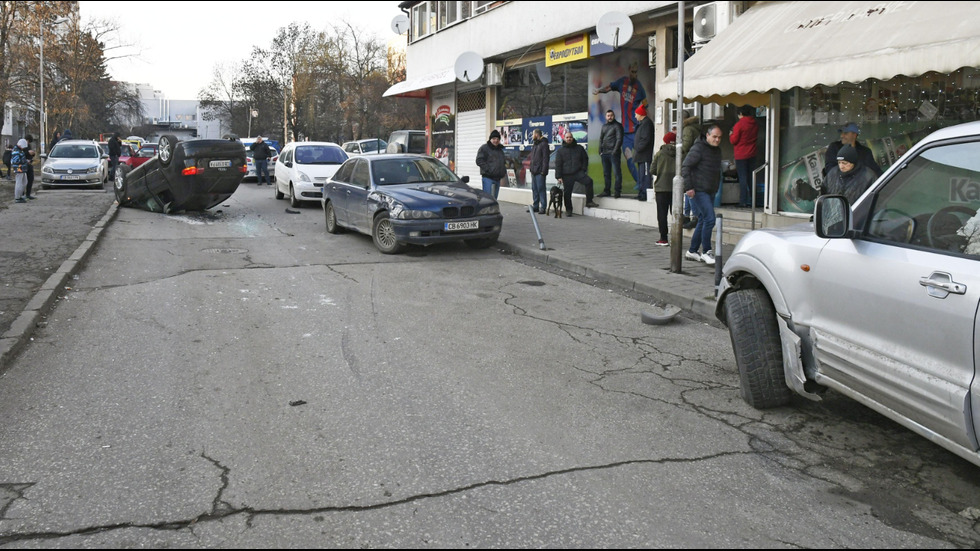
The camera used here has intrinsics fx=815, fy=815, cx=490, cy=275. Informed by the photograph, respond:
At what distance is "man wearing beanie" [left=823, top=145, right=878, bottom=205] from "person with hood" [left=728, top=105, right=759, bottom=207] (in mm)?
4459

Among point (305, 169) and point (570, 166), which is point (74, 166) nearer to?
point (305, 169)

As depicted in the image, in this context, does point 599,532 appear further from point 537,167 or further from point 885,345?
point 537,167

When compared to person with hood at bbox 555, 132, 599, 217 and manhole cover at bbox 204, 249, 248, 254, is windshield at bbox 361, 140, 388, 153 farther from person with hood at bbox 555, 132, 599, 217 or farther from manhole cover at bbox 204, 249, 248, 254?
manhole cover at bbox 204, 249, 248, 254

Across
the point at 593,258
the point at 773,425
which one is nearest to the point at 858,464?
the point at 773,425

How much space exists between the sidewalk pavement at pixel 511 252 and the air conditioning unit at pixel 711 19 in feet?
11.3

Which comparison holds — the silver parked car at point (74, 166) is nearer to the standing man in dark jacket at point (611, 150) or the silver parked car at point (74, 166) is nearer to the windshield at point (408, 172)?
the windshield at point (408, 172)

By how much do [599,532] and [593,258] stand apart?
8.22 m

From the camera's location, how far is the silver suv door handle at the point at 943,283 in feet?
11.0

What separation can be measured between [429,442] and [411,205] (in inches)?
302

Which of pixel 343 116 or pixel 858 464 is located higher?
pixel 343 116

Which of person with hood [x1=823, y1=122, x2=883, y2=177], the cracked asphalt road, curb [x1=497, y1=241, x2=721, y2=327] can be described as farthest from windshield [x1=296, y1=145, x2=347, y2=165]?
person with hood [x1=823, y1=122, x2=883, y2=177]

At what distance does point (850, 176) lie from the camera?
8.55m

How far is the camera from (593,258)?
37.6ft

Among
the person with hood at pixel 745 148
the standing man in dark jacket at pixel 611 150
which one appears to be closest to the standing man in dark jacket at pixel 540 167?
the standing man in dark jacket at pixel 611 150
